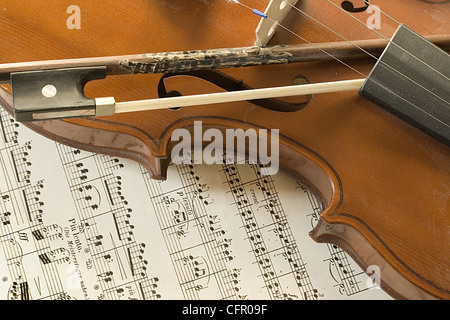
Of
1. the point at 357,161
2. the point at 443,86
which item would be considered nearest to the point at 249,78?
the point at 357,161

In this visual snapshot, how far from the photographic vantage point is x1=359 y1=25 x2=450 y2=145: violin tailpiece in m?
1.38

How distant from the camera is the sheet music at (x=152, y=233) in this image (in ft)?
5.61

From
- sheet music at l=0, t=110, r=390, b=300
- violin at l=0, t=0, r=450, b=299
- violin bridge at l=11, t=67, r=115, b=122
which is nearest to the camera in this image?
violin bridge at l=11, t=67, r=115, b=122

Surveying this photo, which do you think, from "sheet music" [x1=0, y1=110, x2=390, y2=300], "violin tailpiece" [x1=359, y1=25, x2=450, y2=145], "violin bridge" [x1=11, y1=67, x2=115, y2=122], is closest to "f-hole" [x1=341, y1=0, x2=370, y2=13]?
"violin tailpiece" [x1=359, y1=25, x2=450, y2=145]

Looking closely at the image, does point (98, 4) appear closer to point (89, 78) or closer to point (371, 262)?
point (89, 78)

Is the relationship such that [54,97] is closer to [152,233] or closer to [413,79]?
[152,233]

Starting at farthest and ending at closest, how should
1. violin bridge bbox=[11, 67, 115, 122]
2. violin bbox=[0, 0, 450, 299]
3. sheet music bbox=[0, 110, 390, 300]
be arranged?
sheet music bbox=[0, 110, 390, 300], violin bbox=[0, 0, 450, 299], violin bridge bbox=[11, 67, 115, 122]

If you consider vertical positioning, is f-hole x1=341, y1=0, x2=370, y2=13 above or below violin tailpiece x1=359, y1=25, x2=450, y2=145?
above

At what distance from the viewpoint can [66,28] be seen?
1421 mm

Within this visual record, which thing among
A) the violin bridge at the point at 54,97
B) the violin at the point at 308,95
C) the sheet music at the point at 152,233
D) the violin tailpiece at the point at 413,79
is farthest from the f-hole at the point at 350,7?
the violin bridge at the point at 54,97

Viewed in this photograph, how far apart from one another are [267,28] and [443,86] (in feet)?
1.43

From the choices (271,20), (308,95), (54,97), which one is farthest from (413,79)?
(54,97)

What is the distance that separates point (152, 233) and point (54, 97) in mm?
592

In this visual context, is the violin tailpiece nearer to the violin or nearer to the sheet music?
the violin
